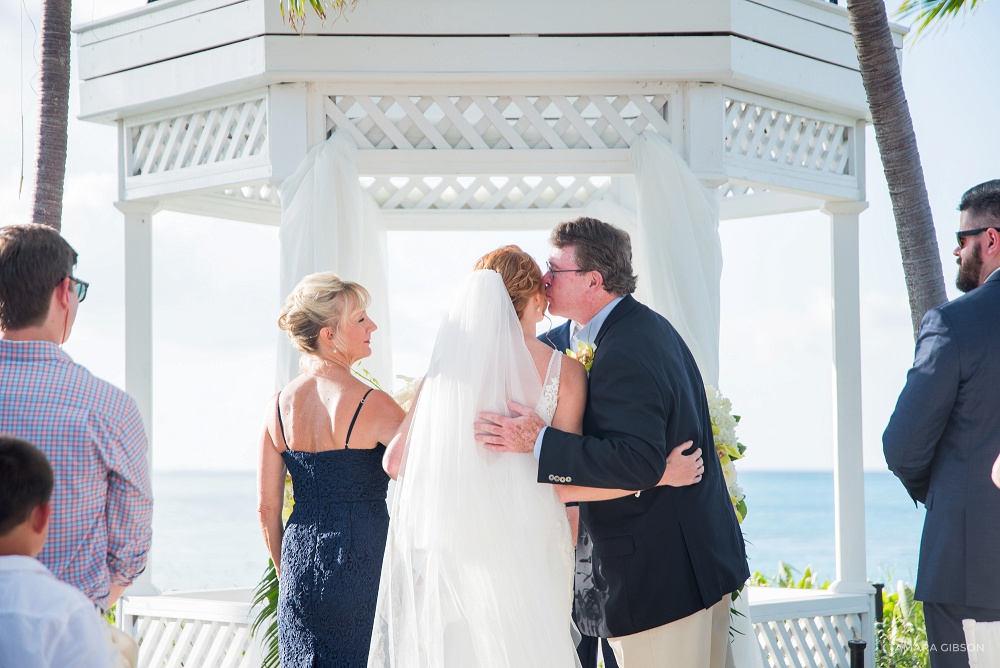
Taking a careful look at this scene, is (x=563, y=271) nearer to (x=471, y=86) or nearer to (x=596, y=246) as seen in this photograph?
(x=596, y=246)

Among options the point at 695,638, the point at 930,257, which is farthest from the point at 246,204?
the point at 695,638

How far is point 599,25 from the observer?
5.71 m

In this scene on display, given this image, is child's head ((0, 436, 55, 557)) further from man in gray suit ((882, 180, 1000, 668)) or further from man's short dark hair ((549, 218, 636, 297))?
man in gray suit ((882, 180, 1000, 668))

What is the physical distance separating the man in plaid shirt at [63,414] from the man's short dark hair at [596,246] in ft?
5.64

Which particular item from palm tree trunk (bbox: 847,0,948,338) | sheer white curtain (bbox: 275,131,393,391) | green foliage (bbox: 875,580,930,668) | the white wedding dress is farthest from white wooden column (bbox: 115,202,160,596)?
green foliage (bbox: 875,580,930,668)

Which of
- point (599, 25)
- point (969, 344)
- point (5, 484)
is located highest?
point (599, 25)

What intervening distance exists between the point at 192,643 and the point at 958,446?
4875 mm

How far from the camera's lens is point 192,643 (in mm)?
6305

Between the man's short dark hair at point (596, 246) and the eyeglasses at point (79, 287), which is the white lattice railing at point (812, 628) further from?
the eyeglasses at point (79, 287)

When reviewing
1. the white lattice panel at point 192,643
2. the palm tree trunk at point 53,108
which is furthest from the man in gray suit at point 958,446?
the palm tree trunk at point 53,108

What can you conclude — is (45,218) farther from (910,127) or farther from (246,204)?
(910,127)

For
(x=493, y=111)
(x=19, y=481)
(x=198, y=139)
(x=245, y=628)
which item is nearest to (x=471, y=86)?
(x=493, y=111)

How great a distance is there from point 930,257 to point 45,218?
18.2 ft

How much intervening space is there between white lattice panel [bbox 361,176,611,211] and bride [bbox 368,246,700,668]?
520 centimetres
